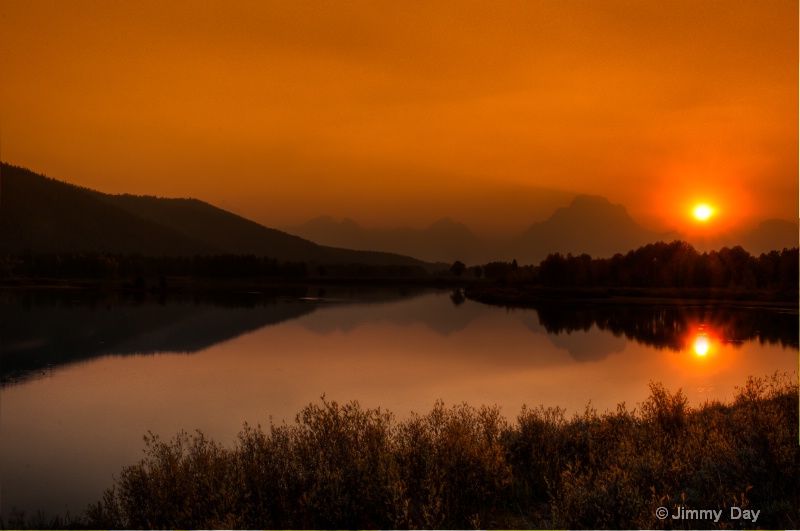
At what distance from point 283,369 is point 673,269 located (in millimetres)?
106961

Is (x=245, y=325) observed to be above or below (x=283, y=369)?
above

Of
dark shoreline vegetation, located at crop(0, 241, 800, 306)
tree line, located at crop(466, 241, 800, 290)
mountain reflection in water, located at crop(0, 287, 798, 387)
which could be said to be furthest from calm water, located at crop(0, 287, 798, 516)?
tree line, located at crop(466, 241, 800, 290)

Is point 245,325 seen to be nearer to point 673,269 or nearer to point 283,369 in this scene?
point 283,369

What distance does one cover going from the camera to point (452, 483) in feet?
43.5

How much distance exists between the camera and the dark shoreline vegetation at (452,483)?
10961mm

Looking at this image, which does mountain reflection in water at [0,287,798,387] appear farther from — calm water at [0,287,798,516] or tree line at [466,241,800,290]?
tree line at [466,241,800,290]

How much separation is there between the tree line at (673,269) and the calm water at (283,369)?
42305 mm

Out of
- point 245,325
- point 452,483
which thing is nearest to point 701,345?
point 245,325

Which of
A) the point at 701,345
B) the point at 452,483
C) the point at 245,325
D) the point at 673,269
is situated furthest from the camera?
the point at 673,269

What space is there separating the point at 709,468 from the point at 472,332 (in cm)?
4941

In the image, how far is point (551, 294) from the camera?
122500 millimetres

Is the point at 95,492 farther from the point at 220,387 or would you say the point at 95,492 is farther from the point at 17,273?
the point at 17,273

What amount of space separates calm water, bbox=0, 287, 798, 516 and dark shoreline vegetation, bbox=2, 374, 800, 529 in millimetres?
4107

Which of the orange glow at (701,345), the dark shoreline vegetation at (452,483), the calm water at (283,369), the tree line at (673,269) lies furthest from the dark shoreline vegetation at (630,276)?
the dark shoreline vegetation at (452,483)
